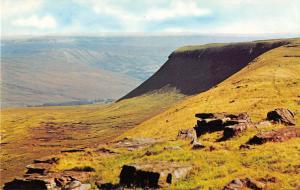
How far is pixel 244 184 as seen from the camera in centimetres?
2992

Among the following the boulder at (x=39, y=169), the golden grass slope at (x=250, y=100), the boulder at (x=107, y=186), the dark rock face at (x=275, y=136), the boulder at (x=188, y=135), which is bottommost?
the golden grass slope at (x=250, y=100)

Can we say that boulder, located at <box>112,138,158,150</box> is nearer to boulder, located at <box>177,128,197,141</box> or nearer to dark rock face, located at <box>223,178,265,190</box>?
boulder, located at <box>177,128,197,141</box>

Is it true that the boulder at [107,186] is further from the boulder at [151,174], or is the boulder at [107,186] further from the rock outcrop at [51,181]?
the rock outcrop at [51,181]

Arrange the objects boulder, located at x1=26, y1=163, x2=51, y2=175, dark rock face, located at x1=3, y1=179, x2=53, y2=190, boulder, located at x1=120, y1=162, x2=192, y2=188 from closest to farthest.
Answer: boulder, located at x1=120, y1=162, x2=192, y2=188, dark rock face, located at x1=3, y1=179, x2=53, y2=190, boulder, located at x1=26, y1=163, x2=51, y2=175

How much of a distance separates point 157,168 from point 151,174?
1.15 meters

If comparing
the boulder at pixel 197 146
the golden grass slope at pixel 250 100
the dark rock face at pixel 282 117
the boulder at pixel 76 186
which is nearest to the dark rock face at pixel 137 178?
the boulder at pixel 76 186

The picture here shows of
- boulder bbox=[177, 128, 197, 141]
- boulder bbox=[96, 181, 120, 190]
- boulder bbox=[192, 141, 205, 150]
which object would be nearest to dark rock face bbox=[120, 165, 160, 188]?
boulder bbox=[96, 181, 120, 190]

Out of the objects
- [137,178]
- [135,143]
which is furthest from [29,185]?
[135,143]

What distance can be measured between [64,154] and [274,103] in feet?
126

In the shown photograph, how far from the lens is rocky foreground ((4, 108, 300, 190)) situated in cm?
3322

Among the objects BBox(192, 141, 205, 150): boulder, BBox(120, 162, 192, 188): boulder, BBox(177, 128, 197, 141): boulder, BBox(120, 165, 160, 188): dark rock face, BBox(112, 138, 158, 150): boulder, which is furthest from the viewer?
BBox(177, 128, 197, 141): boulder

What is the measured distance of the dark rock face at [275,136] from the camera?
40.2m

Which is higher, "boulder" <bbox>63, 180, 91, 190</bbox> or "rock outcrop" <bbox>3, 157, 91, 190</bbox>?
"boulder" <bbox>63, 180, 91, 190</bbox>

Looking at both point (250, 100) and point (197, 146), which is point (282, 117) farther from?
point (250, 100)
